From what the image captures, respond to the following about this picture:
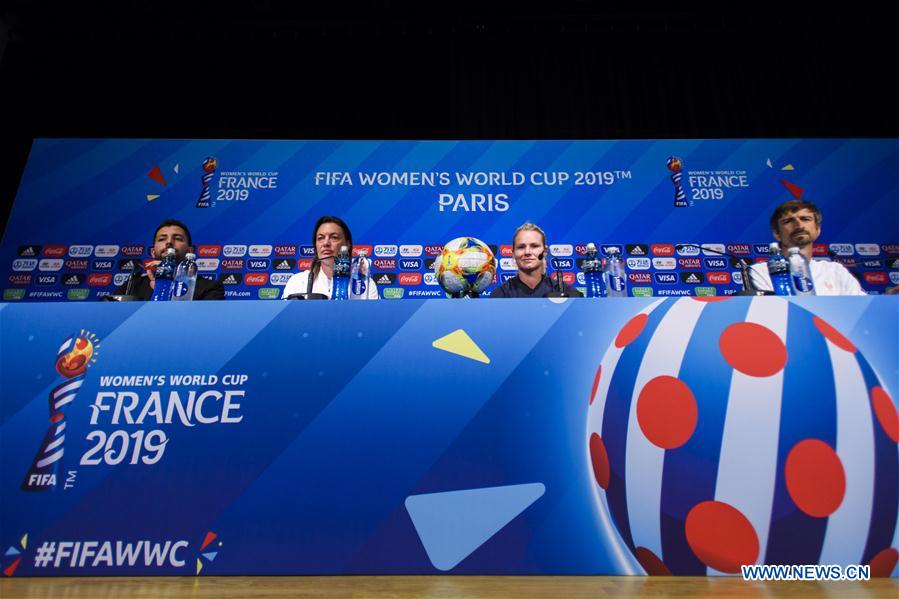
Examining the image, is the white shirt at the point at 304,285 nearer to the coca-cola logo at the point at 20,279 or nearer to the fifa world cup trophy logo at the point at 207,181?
the fifa world cup trophy logo at the point at 207,181

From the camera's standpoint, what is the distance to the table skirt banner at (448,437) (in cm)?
124

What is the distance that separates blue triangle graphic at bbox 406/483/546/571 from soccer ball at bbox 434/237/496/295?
0.71 meters

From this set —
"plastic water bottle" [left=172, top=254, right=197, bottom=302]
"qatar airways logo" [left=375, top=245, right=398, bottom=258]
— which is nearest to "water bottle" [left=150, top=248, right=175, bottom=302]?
"plastic water bottle" [left=172, top=254, right=197, bottom=302]

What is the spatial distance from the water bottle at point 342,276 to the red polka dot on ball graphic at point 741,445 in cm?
92

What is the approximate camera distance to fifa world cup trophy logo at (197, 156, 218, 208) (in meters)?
4.08

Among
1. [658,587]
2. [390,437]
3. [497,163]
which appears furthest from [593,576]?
[497,163]

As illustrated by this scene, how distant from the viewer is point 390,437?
1.31 meters
